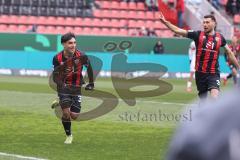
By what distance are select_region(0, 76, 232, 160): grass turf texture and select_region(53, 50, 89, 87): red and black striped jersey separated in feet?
3.28

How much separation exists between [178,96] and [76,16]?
59.3ft

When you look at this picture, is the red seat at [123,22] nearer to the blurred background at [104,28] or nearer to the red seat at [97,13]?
the blurred background at [104,28]

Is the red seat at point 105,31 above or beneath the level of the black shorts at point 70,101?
beneath

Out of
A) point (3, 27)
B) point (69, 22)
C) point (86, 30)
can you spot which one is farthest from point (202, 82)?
point (69, 22)

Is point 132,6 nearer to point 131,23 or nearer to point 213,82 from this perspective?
point 131,23

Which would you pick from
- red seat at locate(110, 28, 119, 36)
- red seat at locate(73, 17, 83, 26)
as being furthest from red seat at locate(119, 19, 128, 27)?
red seat at locate(73, 17, 83, 26)

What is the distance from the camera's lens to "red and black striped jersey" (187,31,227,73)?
12.0 metres

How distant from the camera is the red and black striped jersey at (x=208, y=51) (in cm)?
1203

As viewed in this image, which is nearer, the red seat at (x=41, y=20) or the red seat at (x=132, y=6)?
the red seat at (x=41, y=20)

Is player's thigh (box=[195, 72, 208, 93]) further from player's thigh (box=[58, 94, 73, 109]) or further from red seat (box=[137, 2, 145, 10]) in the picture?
red seat (box=[137, 2, 145, 10])

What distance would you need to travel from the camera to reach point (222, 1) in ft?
139

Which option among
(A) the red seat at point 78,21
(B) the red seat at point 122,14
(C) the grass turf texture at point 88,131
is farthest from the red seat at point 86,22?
(C) the grass turf texture at point 88,131

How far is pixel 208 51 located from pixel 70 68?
2731 mm

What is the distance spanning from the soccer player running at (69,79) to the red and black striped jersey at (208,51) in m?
2.24
